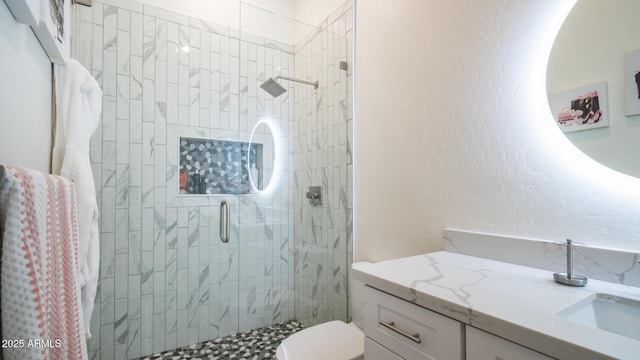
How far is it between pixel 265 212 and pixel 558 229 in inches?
66.5

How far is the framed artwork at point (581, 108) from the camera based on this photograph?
2.94 ft

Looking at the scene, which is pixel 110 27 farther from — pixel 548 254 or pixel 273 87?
pixel 548 254

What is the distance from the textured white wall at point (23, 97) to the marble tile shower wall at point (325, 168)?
54.0 inches

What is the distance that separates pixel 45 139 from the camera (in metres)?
1.21

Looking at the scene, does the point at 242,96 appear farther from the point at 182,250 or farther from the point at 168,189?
the point at 182,250

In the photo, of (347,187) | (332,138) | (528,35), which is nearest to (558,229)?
(528,35)

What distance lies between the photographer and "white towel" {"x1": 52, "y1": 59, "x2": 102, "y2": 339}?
1.26m

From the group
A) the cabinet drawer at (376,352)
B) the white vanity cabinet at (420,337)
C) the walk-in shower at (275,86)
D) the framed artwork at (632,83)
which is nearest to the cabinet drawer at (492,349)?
the white vanity cabinet at (420,337)

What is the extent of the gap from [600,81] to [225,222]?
80.5 inches

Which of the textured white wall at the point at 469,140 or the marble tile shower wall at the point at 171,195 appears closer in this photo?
the textured white wall at the point at 469,140

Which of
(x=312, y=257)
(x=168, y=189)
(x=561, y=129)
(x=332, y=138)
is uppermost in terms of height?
(x=332, y=138)

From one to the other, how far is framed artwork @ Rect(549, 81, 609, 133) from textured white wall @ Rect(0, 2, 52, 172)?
1.65 meters

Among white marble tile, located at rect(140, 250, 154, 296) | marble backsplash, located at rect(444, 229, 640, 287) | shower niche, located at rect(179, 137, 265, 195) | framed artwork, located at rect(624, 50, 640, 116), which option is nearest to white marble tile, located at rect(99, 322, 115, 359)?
white marble tile, located at rect(140, 250, 154, 296)

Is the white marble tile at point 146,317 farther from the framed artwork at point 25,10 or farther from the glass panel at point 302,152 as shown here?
the framed artwork at point 25,10
